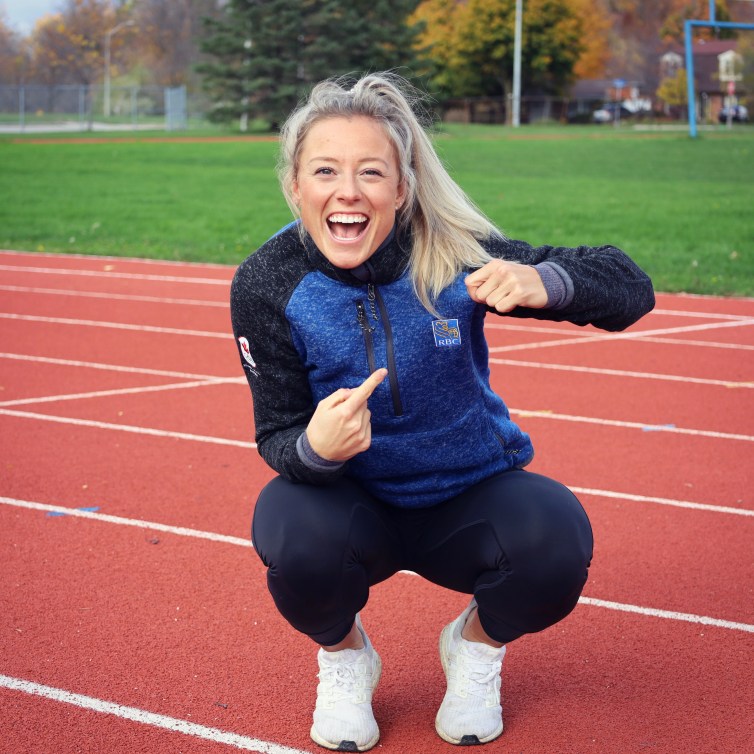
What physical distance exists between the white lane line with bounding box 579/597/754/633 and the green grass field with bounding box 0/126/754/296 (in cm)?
355

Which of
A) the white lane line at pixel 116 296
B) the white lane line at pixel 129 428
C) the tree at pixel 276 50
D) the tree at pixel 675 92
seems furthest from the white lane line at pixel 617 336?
the tree at pixel 675 92

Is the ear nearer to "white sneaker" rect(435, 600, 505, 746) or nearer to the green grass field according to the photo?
"white sneaker" rect(435, 600, 505, 746)

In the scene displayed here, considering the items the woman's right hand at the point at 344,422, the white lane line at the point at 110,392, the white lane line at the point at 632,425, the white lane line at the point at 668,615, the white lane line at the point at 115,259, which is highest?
the white lane line at the point at 115,259

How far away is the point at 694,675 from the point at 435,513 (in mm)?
896

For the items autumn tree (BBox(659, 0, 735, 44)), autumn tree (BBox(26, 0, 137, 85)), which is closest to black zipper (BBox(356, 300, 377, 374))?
autumn tree (BBox(26, 0, 137, 85))

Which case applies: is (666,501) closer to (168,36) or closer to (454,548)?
(454,548)

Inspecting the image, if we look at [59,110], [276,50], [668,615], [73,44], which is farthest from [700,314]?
[73,44]

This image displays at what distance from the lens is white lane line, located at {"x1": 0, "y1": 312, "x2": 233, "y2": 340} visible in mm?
7965

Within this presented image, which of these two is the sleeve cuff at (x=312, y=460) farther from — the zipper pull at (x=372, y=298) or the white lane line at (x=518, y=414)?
the white lane line at (x=518, y=414)

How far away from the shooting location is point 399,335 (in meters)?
2.68

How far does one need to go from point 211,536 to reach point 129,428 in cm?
160

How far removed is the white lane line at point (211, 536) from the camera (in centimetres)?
346

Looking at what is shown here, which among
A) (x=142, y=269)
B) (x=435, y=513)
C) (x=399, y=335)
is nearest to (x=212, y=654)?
(x=435, y=513)

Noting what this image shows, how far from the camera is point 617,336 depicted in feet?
25.7
